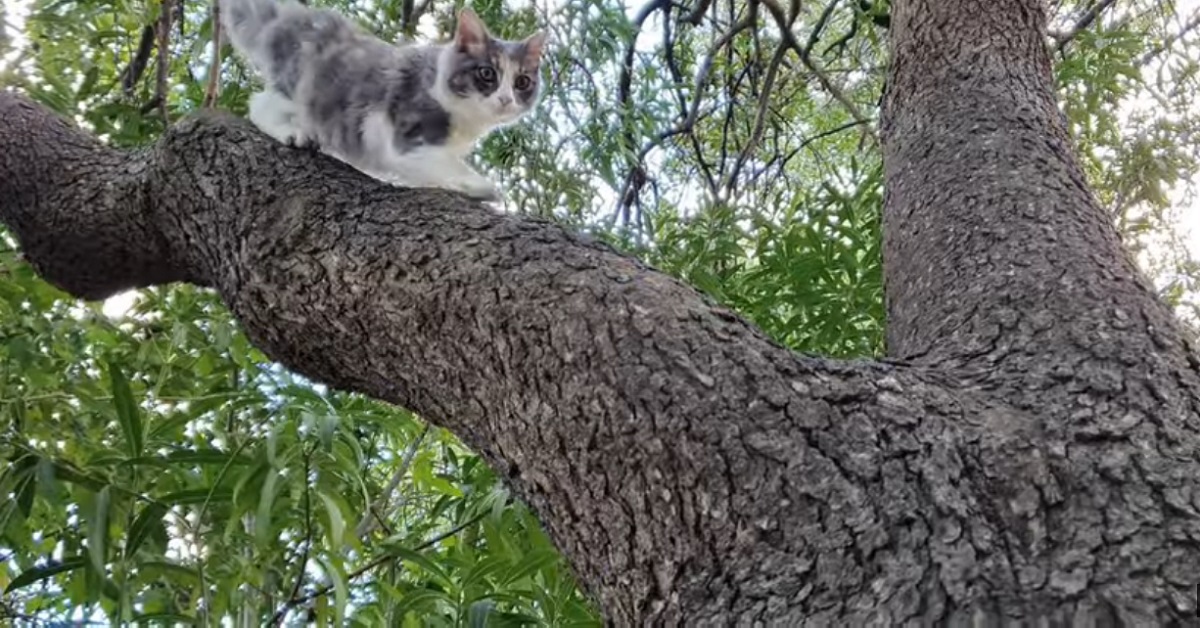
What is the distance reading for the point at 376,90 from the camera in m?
2.04

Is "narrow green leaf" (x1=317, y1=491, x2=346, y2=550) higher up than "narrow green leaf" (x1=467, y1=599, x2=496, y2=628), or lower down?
higher up

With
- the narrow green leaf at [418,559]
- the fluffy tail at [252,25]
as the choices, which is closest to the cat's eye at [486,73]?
the fluffy tail at [252,25]

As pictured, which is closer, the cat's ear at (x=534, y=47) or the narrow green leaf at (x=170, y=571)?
the narrow green leaf at (x=170, y=571)

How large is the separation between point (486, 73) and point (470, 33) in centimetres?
8

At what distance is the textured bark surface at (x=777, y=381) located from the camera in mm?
781

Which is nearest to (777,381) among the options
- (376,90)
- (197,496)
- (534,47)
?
(197,496)

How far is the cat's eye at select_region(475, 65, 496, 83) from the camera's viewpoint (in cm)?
220

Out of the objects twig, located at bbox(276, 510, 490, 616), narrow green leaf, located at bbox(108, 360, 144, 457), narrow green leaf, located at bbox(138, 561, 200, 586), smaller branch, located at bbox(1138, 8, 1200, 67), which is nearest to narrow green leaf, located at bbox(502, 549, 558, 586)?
twig, located at bbox(276, 510, 490, 616)

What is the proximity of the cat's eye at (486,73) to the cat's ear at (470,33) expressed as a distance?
38mm

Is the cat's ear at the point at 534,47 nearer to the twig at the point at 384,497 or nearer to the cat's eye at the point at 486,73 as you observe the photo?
the cat's eye at the point at 486,73

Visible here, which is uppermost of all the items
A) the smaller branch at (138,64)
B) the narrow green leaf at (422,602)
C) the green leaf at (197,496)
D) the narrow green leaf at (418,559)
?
the smaller branch at (138,64)

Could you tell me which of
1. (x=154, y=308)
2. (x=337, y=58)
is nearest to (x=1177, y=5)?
(x=337, y=58)

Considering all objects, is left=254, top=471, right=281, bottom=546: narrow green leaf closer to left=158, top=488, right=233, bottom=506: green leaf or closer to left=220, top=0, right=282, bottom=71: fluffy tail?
left=158, top=488, right=233, bottom=506: green leaf

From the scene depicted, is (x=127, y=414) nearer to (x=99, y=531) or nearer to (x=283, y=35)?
(x=99, y=531)
